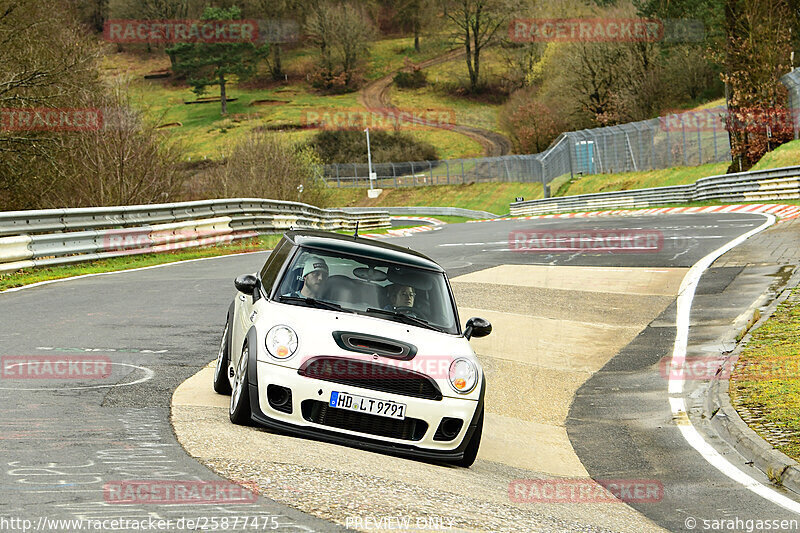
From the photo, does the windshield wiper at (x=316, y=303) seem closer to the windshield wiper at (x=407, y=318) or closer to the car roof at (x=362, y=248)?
the windshield wiper at (x=407, y=318)

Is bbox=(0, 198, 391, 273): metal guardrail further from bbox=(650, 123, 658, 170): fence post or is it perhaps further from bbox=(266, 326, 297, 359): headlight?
bbox=(650, 123, 658, 170): fence post

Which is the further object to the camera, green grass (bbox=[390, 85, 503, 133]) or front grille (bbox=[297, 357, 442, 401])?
green grass (bbox=[390, 85, 503, 133])

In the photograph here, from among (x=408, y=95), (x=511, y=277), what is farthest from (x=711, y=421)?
(x=408, y=95)

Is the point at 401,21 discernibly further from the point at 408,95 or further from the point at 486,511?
the point at 486,511

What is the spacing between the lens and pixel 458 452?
24.3ft

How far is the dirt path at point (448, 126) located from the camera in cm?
11256

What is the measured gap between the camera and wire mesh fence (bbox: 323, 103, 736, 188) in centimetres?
5084

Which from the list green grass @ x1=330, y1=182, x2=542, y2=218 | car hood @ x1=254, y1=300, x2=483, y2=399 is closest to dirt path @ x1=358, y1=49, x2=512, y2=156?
green grass @ x1=330, y1=182, x2=542, y2=218

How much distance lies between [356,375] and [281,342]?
614 mm

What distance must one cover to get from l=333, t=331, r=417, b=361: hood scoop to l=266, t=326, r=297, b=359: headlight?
0.32 meters

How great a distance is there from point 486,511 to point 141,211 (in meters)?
17.4

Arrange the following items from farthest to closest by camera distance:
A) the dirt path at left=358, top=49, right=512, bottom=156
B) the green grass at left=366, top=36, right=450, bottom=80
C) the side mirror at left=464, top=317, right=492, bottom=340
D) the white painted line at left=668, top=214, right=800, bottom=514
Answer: the green grass at left=366, top=36, right=450, bottom=80 → the dirt path at left=358, top=49, right=512, bottom=156 → the side mirror at left=464, top=317, right=492, bottom=340 → the white painted line at left=668, top=214, right=800, bottom=514

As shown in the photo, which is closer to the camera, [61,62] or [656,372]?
[656,372]

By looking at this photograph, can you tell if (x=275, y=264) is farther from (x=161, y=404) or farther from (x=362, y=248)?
(x=161, y=404)
